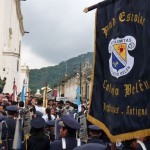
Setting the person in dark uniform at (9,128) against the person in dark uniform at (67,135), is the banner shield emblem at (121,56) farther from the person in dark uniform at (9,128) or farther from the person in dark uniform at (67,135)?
the person in dark uniform at (9,128)

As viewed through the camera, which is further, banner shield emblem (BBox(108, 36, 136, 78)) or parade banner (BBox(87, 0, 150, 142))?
banner shield emblem (BBox(108, 36, 136, 78))

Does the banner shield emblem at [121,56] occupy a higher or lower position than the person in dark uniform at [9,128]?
higher

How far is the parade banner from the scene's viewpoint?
3691 mm

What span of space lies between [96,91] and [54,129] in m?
5.34

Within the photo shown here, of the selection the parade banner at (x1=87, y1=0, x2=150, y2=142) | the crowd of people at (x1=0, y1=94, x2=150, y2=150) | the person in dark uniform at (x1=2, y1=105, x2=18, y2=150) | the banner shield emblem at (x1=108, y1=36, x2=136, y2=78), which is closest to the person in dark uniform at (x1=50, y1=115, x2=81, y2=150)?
the crowd of people at (x1=0, y1=94, x2=150, y2=150)

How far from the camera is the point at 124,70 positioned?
3842mm

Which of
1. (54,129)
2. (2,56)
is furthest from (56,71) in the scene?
(54,129)

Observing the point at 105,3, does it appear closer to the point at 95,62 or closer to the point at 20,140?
the point at 95,62

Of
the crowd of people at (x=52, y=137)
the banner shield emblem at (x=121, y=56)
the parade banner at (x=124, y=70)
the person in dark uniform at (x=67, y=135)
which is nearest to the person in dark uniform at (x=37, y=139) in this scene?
the crowd of people at (x=52, y=137)

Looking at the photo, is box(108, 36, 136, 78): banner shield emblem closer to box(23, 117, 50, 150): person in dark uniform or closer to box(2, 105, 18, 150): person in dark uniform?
box(23, 117, 50, 150): person in dark uniform

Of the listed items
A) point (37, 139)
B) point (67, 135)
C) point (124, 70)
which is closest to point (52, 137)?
point (37, 139)

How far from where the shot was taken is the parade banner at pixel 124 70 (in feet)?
12.1

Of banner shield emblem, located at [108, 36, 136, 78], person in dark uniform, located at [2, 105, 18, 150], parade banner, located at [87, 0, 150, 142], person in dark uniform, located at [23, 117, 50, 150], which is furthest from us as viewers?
person in dark uniform, located at [2, 105, 18, 150]

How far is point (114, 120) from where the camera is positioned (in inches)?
153
